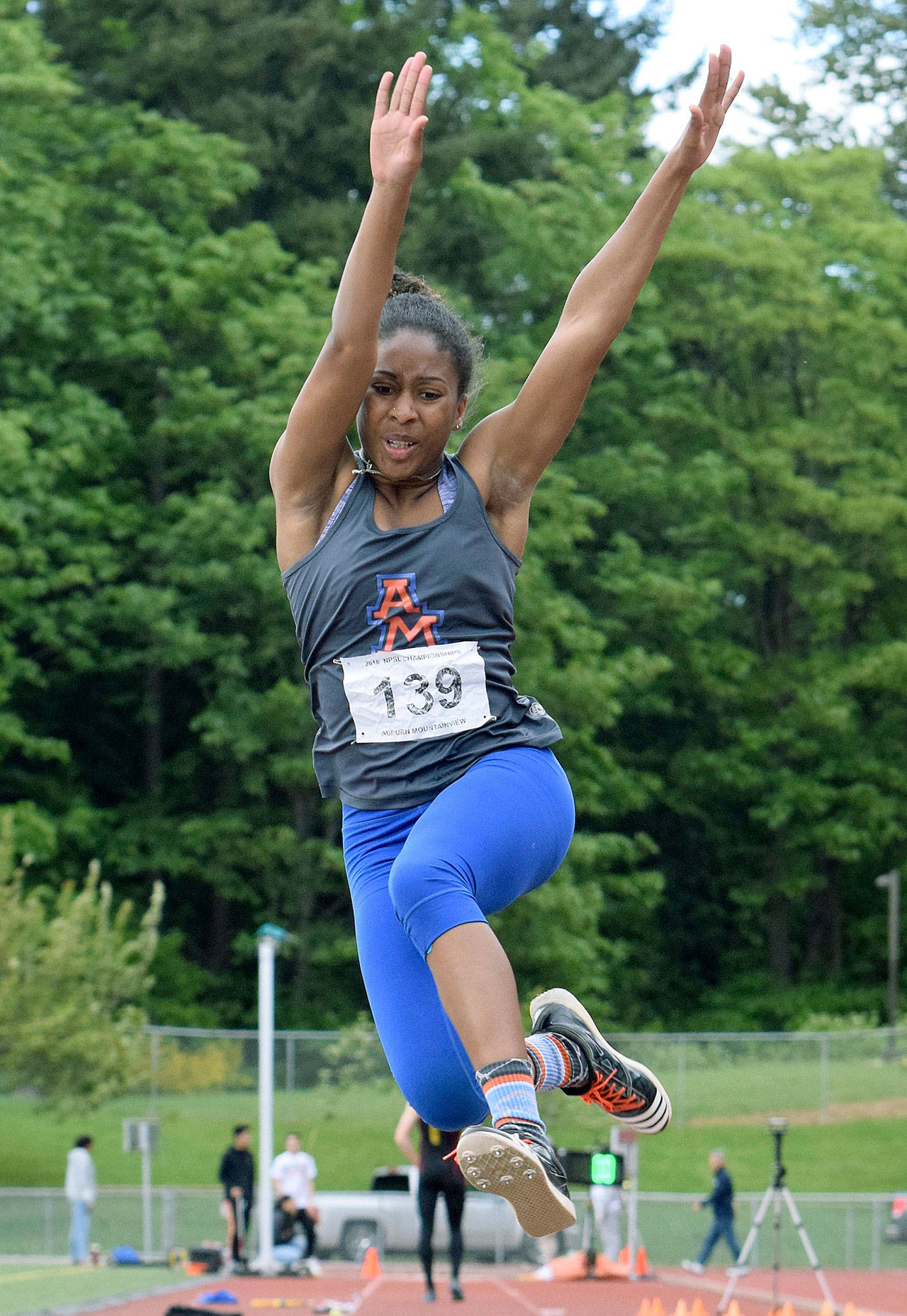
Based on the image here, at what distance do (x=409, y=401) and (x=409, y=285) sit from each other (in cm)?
49

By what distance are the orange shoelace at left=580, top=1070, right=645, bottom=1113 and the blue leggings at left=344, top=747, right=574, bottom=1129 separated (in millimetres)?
344

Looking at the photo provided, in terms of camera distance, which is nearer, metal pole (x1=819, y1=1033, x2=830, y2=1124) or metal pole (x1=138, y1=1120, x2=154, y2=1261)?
metal pole (x1=138, y1=1120, x2=154, y2=1261)

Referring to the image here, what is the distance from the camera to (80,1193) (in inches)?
736

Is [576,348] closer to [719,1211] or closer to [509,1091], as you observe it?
[509,1091]

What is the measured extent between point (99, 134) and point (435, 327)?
32.2 metres

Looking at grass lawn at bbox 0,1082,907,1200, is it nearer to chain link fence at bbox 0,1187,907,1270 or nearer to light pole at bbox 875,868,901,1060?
chain link fence at bbox 0,1187,907,1270

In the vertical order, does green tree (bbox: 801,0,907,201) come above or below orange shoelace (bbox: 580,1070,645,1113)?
above

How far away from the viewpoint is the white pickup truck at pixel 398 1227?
19922 mm

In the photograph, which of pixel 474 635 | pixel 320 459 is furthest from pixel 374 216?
pixel 474 635

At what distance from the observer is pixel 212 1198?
68.4 ft

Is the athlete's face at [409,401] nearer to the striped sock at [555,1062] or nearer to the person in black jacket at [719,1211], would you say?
the striped sock at [555,1062]

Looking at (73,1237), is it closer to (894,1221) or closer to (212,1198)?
(212,1198)

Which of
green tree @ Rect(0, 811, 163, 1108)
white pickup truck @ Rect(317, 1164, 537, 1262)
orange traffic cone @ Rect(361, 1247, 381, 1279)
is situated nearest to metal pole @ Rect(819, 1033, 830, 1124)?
white pickup truck @ Rect(317, 1164, 537, 1262)

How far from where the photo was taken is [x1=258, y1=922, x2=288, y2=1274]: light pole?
17391mm
